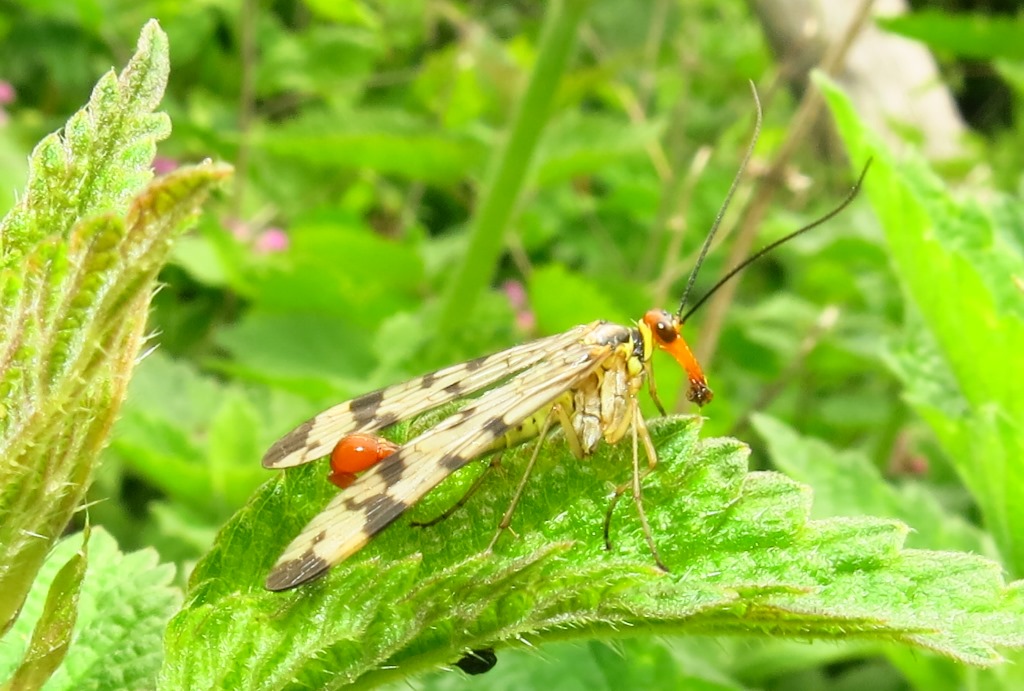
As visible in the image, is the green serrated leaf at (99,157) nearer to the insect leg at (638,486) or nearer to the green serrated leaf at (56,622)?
the green serrated leaf at (56,622)

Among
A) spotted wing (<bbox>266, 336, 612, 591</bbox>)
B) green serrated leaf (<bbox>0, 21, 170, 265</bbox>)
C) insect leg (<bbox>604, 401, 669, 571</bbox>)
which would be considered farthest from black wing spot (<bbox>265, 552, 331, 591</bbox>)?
green serrated leaf (<bbox>0, 21, 170, 265</bbox>)

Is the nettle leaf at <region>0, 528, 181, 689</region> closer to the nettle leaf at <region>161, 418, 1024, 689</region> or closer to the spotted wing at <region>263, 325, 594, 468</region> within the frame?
the nettle leaf at <region>161, 418, 1024, 689</region>

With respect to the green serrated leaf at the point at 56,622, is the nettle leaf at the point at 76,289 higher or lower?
higher

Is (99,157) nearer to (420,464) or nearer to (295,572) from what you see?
(295,572)

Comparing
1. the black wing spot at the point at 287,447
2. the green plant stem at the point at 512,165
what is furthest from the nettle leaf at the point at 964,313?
the black wing spot at the point at 287,447

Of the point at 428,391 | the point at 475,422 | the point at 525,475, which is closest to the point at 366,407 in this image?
the point at 428,391

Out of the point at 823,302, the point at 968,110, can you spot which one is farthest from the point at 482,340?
the point at 968,110

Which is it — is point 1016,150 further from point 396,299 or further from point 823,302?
point 396,299
